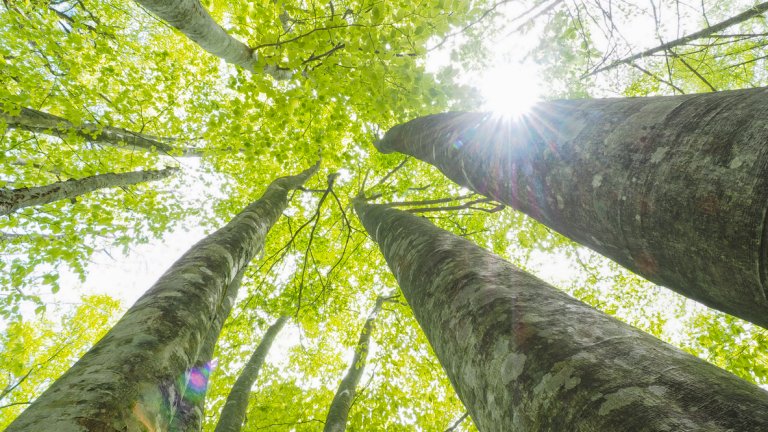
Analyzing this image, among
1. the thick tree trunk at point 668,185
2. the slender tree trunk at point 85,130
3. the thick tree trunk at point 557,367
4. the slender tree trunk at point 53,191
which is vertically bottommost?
the thick tree trunk at point 557,367

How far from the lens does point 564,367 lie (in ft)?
→ 2.75

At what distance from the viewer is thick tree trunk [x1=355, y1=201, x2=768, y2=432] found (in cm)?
62

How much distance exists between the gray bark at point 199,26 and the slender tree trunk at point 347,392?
235 inches

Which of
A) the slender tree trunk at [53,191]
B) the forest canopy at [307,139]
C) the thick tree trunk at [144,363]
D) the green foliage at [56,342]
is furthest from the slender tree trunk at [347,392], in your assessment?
the green foliage at [56,342]

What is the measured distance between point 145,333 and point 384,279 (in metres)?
8.02

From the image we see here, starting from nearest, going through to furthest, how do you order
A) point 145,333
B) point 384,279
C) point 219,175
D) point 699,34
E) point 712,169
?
point 712,169
point 145,333
point 699,34
point 384,279
point 219,175

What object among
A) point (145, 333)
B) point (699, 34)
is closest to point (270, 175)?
point (145, 333)

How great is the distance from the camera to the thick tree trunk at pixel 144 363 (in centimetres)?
109

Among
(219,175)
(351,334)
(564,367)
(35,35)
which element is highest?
(219,175)

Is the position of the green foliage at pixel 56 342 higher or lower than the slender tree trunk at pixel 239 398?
higher

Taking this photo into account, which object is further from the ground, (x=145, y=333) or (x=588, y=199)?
(x=588, y=199)

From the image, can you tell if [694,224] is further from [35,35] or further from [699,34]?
[35,35]

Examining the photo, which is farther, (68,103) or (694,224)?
(68,103)

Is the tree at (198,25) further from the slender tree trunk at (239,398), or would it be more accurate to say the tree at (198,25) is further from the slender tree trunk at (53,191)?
the slender tree trunk at (239,398)
